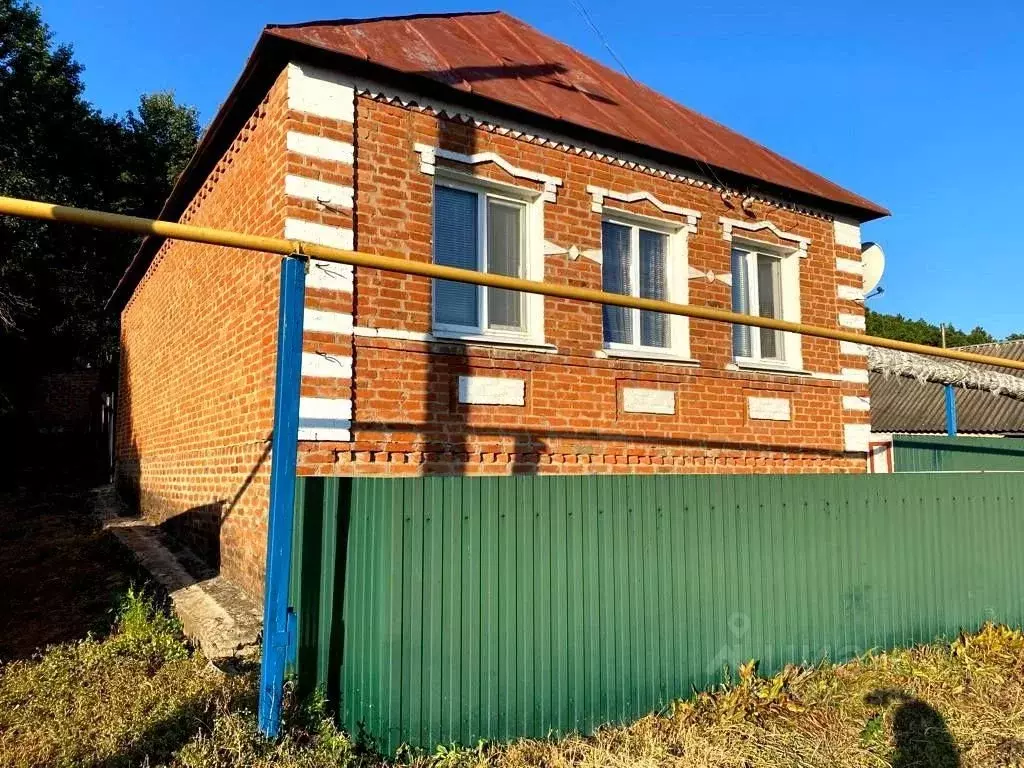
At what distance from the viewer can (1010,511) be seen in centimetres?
716

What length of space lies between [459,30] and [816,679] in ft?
24.2

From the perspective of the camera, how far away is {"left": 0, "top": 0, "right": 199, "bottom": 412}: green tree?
58.6ft

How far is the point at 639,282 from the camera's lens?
309 inches

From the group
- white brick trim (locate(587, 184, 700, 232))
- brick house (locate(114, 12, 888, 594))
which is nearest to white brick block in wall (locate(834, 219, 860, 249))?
brick house (locate(114, 12, 888, 594))

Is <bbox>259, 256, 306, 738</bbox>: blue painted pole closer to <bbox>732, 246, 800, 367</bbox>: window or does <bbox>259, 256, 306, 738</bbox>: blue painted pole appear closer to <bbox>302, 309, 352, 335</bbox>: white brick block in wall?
<bbox>302, 309, 352, 335</bbox>: white brick block in wall

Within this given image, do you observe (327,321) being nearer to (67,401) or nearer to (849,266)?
(849,266)

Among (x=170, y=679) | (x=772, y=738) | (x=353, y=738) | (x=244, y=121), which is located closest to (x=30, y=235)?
(x=244, y=121)

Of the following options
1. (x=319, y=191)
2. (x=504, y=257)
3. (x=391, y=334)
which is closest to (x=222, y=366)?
(x=391, y=334)

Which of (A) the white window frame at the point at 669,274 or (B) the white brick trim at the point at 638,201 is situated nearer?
(B) the white brick trim at the point at 638,201

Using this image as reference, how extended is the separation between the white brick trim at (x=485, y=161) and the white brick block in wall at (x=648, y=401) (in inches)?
79.4

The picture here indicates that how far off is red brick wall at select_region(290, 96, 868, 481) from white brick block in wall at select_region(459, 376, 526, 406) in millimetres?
68

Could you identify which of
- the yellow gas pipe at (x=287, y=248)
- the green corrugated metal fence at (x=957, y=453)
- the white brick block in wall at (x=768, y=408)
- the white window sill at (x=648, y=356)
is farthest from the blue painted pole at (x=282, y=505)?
the green corrugated metal fence at (x=957, y=453)

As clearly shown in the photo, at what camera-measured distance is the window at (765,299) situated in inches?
343

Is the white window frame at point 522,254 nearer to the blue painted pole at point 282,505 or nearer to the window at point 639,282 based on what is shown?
the window at point 639,282
